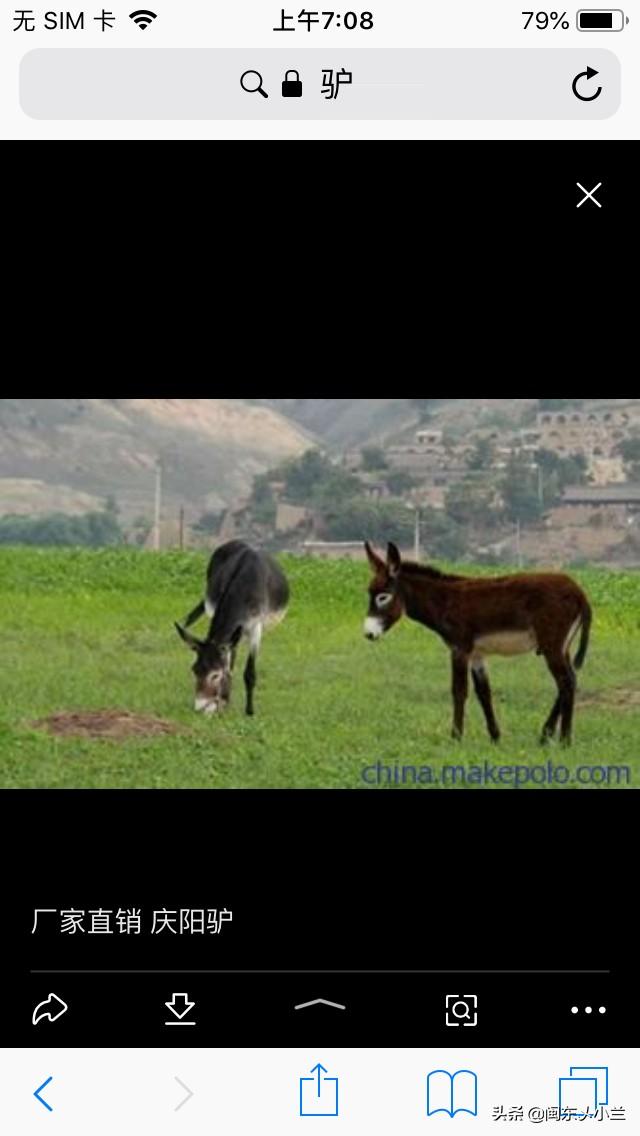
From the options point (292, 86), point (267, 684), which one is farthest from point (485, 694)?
point (292, 86)

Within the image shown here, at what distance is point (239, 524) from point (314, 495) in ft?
1.71

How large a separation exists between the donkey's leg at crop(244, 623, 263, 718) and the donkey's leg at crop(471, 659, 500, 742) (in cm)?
158

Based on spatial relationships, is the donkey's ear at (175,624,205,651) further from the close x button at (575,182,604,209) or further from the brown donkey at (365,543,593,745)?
the close x button at (575,182,604,209)

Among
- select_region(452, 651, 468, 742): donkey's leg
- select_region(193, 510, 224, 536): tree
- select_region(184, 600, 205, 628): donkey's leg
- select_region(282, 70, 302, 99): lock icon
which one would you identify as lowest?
select_region(452, 651, 468, 742): donkey's leg

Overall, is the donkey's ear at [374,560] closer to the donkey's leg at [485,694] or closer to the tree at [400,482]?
the tree at [400,482]

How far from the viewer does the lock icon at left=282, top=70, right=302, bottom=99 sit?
6.99m

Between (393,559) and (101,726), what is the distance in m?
2.22

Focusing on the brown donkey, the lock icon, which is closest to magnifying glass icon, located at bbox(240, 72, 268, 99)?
the lock icon

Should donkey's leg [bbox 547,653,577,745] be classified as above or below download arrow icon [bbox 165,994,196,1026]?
above

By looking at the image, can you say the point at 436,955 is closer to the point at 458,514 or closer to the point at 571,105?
the point at 458,514

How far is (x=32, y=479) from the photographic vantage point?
922cm

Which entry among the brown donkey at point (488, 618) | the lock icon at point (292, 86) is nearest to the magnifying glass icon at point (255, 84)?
the lock icon at point (292, 86)
